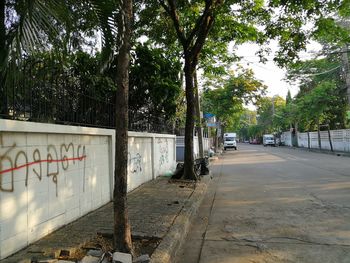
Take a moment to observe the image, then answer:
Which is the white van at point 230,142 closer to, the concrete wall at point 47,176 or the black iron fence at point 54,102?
the black iron fence at point 54,102

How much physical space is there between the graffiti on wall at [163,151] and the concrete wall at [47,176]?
6.98m

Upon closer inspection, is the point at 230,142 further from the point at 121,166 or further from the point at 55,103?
the point at 121,166

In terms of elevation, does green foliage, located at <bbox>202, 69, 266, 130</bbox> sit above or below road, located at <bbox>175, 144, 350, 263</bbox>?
above

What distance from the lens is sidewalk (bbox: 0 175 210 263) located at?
5461 millimetres

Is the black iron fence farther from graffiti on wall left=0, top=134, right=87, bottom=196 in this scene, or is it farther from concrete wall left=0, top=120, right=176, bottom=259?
graffiti on wall left=0, top=134, right=87, bottom=196

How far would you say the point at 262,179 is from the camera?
1588cm

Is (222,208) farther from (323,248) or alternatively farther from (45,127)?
(45,127)

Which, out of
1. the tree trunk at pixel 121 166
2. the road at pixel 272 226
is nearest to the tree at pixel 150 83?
the road at pixel 272 226

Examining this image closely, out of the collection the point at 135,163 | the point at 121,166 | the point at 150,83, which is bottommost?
the point at 135,163

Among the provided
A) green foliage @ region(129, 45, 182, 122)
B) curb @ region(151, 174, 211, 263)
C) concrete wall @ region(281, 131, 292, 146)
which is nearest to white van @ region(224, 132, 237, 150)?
concrete wall @ region(281, 131, 292, 146)

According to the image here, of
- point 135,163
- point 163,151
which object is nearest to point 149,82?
point 163,151

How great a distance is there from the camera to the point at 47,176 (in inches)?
252

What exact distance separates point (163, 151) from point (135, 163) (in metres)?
4.97

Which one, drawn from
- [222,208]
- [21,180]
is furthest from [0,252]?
[222,208]
